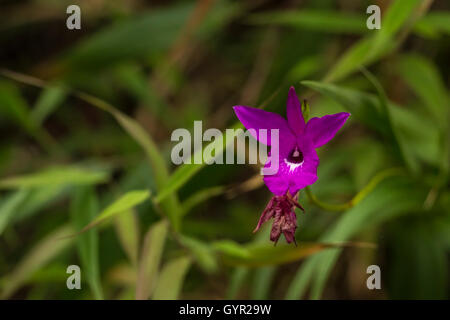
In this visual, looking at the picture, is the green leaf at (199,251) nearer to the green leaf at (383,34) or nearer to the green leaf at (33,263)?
the green leaf at (33,263)

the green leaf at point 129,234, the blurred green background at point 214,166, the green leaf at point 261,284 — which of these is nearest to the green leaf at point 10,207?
the blurred green background at point 214,166

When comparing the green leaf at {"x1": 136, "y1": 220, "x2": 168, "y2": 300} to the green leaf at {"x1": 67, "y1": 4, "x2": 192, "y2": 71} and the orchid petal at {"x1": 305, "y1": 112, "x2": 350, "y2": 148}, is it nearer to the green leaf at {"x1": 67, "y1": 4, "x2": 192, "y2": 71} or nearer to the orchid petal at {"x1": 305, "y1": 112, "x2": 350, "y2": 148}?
the orchid petal at {"x1": 305, "y1": 112, "x2": 350, "y2": 148}

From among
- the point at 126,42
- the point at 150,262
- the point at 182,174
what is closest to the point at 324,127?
the point at 182,174

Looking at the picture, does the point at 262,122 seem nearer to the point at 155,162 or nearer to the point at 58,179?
the point at 155,162

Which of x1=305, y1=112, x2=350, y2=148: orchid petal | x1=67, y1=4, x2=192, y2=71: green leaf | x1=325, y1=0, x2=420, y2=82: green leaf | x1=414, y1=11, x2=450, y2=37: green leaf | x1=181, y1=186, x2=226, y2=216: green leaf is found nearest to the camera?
x1=305, y1=112, x2=350, y2=148: orchid petal

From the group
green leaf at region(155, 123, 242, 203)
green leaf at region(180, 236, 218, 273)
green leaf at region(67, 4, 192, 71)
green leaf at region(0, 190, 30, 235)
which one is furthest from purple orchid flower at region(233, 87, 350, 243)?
green leaf at region(67, 4, 192, 71)
